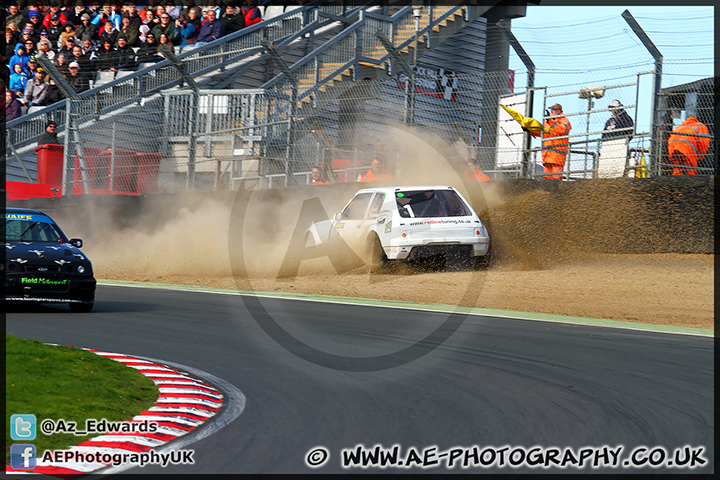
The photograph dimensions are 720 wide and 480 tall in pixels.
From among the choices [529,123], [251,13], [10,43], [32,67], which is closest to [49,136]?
[32,67]

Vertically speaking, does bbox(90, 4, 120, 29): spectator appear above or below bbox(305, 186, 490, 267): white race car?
above

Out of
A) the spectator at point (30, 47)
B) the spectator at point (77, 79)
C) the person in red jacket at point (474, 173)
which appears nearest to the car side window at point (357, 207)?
the person in red jacket at point (474, 173)

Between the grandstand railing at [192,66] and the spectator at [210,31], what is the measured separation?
32.2 inches

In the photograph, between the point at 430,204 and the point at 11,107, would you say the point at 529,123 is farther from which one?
the point at 11,107

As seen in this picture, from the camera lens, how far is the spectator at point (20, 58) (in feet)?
92.2

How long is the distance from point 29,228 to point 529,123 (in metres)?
8.36

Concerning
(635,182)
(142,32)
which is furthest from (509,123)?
(142,32)

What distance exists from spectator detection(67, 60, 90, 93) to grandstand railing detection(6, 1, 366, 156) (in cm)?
166

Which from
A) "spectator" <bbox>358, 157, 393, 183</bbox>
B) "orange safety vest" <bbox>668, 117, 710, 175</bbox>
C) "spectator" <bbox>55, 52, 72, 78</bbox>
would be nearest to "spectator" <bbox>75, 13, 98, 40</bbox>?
"spectator" <bbox>55, 52, 72, 78</bbox>

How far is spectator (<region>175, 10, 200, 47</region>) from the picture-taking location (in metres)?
25.3

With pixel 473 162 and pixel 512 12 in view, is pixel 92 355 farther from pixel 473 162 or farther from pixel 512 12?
pixel 512 12

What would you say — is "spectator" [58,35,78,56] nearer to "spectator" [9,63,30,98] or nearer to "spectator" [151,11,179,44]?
"spectator" [9,63,30,98]

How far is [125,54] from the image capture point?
83.6ft

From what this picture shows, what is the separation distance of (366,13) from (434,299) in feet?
44.4
